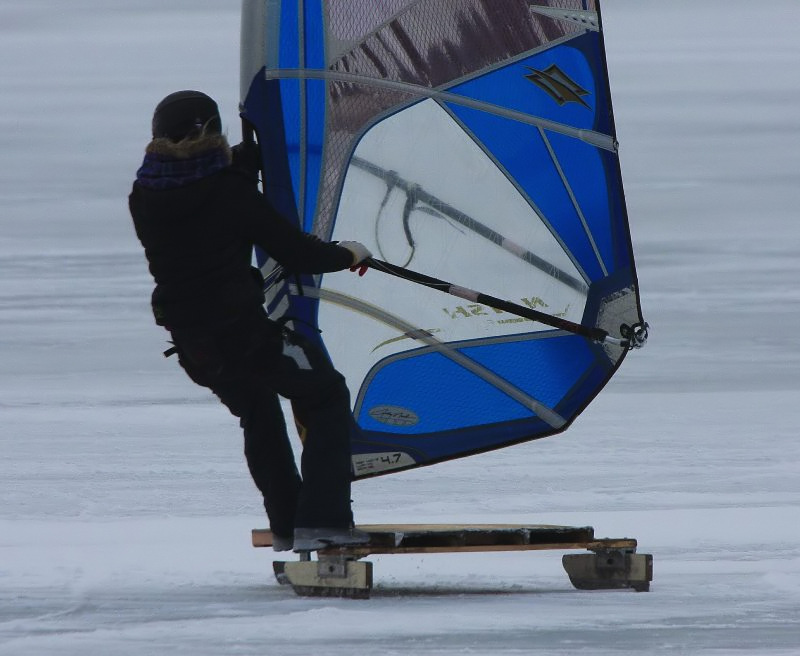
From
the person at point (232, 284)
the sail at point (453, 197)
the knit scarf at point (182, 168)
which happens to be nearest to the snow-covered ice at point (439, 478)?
the person at point (232, 284)

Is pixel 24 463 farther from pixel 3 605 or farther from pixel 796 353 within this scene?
pixel 796 353

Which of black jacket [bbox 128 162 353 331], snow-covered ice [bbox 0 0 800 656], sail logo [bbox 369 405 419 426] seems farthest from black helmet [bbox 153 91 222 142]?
sail logo [bbox 369 405 419 426]

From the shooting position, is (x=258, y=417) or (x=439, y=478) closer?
(x=258, y=417)

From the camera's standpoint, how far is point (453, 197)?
5297 mm

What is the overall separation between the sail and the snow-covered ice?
0.52 m

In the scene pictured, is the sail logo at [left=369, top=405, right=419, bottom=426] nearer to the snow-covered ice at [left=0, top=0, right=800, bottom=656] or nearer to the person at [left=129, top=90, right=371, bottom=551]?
the snow-covered ice at [left=0, top=0, right=800, bottom=656]

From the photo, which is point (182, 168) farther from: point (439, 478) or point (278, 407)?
point (439, 478)

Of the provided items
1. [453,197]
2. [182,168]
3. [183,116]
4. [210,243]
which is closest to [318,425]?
[210,243]

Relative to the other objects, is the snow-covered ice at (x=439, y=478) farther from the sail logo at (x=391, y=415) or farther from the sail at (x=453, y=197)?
the sail at (x=453, y=197)

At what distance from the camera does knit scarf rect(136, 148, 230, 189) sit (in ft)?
14.0

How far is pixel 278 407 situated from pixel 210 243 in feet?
1.78

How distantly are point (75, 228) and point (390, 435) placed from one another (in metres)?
9.78

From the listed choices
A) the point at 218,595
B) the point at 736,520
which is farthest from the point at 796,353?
the point at 218,595

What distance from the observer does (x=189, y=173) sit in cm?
426
